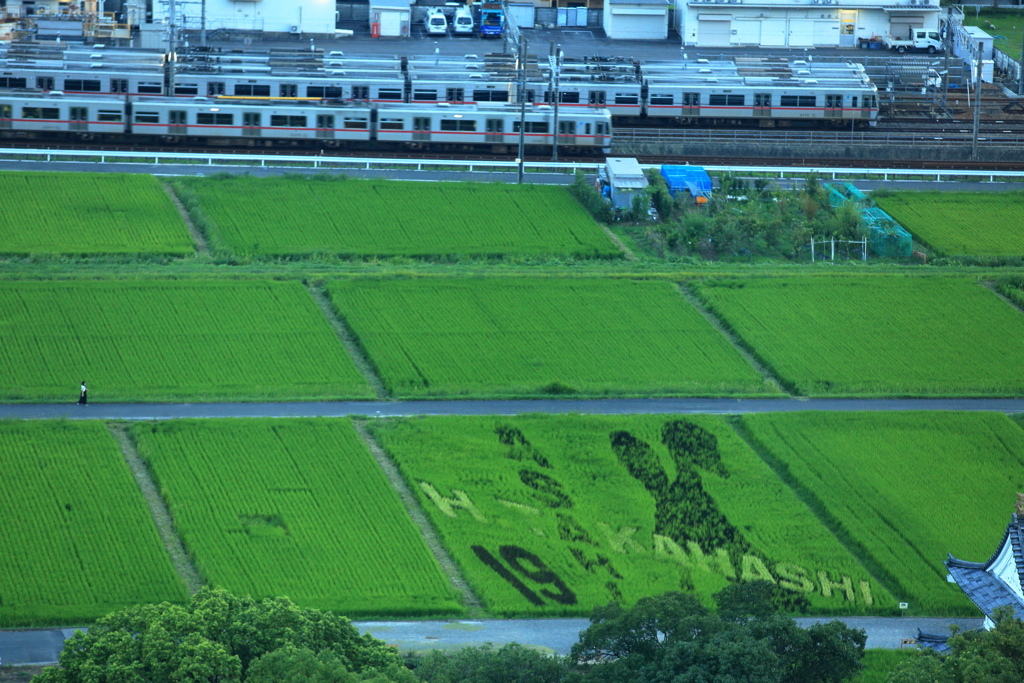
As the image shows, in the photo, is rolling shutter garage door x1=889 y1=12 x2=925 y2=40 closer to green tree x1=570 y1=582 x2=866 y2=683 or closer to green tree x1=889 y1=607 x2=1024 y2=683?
green tree x1=570 y1=582 x2=866 y2=683

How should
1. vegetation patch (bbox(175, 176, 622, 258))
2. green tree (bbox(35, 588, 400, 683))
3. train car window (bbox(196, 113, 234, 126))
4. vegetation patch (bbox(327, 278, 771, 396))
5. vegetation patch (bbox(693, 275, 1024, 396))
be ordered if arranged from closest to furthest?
1. green tree (bbox(35, 588, 400, 683))
2. vegetation patch (bbox(327, 278, 771, 396))
3. vegetation patch (bbox(693, 275, 1024, 396))
4. vegetation patch (bbox(175, 176, 622, 258))
5. train car window (bbox(196, 113, 234, 126))

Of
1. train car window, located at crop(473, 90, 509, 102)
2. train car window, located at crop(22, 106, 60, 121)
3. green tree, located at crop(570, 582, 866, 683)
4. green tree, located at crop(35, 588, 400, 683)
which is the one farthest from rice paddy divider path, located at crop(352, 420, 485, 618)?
train car window, located at crop(473, 90, 509, 102)

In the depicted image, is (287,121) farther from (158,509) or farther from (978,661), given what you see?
(978,661)

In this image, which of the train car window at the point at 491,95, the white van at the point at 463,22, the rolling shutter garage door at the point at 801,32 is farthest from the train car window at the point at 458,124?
the rolling shutter garage door at the point at 801,32

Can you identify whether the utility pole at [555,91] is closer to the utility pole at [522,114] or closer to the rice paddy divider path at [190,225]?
the utility pole at [522,114]

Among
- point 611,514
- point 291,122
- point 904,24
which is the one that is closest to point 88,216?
point 291,122
